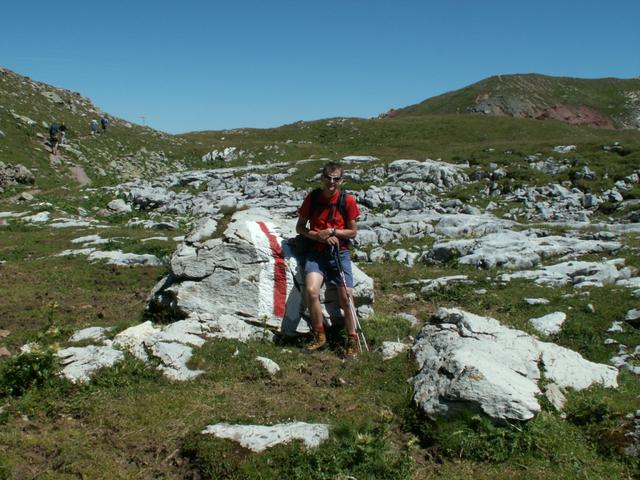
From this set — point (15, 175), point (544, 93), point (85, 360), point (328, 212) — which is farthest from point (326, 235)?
point (544, 93)

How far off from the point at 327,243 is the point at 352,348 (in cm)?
187

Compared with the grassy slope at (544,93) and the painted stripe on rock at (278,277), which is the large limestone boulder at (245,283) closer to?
the painted stripe on rock at (278,277)

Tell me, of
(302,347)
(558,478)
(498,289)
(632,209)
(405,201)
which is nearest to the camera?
(558,478)

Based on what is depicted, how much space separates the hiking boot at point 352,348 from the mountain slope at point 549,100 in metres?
94.4

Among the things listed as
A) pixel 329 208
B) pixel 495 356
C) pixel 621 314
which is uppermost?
pixel 329 208

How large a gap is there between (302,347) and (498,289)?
21.5 ft

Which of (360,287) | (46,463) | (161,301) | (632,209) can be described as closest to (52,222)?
(161,301)

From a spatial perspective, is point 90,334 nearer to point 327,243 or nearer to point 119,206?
point 327,243

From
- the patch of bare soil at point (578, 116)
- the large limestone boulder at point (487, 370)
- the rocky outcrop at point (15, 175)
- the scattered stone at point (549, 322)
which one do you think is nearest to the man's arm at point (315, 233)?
the large limestone boulder at point (487, 370)

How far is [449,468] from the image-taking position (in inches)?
226

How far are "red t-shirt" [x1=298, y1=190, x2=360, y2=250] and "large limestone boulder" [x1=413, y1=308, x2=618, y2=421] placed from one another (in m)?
2.43

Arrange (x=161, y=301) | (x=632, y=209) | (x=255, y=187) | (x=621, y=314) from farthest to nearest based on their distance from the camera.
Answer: (x=255, y=187)
(x=632, y=209)
(x=621, y=314)
(x=161, y=301)

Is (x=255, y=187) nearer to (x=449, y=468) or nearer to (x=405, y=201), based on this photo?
(x=405, y=201)

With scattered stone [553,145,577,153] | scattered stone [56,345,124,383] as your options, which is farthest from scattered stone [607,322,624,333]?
scattered stone [553,145,577,153]
